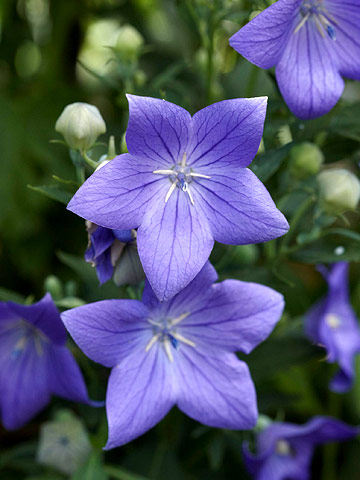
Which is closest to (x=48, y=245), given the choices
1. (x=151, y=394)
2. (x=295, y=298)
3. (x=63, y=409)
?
(x=63, y=409)

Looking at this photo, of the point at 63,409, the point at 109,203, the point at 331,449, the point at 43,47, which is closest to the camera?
the point at 109,203

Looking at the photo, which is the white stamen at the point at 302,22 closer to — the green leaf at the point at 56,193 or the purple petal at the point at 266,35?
the purple petal at the point at 266,35

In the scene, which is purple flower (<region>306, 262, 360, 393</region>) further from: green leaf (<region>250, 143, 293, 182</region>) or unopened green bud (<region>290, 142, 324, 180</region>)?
green leaf (<region>250, 143, 293, 182</region>)

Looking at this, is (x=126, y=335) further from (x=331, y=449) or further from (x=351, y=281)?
(x=351, y=281)

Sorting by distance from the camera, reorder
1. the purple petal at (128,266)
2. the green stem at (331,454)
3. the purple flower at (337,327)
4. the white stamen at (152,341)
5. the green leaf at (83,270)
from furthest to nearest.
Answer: the green stem at (331,454) < the purple flower at (337,327) < the green leaf at (83,270) < the white stamen at (152,341) < the purple petal at (128,266)

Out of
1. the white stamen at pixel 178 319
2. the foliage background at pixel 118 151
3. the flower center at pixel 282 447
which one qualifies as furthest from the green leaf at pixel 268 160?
the flower center at pixel 282 447

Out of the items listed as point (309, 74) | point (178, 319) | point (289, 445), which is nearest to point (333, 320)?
point (289, 445)

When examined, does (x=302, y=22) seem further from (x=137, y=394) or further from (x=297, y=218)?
(x=137, y=394)

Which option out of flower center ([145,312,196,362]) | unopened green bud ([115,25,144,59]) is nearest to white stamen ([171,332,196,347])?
flower center ([145,312,196,362])
